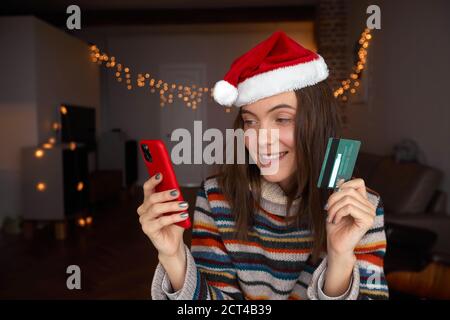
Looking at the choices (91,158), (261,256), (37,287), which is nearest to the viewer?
(261,256)

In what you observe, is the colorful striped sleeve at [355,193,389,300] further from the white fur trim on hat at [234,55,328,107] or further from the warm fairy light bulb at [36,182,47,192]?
the warm fairy light bulb at [36,182,47,192]

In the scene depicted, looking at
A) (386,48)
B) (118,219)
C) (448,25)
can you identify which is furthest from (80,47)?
(448,25)

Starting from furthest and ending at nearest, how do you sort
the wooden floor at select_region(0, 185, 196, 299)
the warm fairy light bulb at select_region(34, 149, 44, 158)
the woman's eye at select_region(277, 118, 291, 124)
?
the warm fairy light bulb at select_region(34, 149, 44, 158) < the wooden floor at select_region(0, 185, 196, 299) < the woman's eye at select_region(277, 118, 291, 124)

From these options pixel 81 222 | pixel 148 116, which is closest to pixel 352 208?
pixel 81 222

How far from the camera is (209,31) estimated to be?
4551mm

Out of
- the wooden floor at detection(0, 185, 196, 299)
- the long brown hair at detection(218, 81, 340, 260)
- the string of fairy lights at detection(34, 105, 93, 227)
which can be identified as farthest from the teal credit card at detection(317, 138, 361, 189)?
A: the string of fairy lights at detection(34, 105, 93, 227)

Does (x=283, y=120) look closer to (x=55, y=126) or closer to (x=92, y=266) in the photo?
(x=92, y=266)

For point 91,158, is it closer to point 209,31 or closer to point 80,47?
point 80,47

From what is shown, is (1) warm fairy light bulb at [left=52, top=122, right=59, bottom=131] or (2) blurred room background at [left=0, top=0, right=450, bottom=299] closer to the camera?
(2) blurred room background at [left=0, top=0, right=450, bottom=299]

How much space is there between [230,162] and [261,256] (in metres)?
0.20

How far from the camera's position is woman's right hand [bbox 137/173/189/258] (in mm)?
491

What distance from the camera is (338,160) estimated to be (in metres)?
0.47

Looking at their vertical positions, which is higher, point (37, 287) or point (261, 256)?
point (261, 256)

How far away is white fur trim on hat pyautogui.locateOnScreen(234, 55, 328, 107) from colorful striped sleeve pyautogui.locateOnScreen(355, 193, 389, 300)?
11.3 inches
